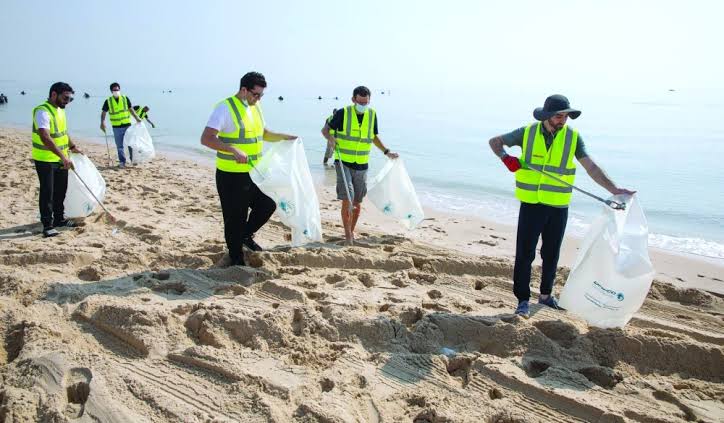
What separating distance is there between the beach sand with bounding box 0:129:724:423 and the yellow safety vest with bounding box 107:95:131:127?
206 inches

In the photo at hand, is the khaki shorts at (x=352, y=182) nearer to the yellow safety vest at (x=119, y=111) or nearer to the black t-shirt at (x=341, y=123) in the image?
the black t-shirt at (x=341, y=123)

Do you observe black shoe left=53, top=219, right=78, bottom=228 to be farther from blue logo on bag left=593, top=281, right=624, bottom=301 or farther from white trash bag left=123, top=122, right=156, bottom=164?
blue logo on bag left=593, top=281, right=624, bottom=301

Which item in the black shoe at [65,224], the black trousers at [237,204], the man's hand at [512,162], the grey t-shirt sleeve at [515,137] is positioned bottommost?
the black shoe at [65,224]

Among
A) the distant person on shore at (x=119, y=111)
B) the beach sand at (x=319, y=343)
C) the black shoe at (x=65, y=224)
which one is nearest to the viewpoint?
the beach sand at (x=319, y=343)

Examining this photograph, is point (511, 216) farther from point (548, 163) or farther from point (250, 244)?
point (548, 163)

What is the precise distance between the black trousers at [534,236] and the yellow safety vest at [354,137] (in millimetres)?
2009

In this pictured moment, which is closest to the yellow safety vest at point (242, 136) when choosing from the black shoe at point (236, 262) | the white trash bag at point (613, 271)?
the black shoe at point (236, 262)

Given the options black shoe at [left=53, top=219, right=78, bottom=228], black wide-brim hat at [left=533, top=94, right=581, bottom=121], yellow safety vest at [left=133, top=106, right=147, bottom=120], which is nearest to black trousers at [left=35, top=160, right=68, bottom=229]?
black shoe at [left=53, top=219, right=78, bottom=228]

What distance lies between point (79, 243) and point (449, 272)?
3490mm

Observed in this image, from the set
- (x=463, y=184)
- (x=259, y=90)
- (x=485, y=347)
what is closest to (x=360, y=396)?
(x=485, y=347)

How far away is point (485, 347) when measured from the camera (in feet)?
11.6

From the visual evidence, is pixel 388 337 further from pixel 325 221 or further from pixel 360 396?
pixel 325 221

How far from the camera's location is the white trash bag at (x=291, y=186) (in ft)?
15.3

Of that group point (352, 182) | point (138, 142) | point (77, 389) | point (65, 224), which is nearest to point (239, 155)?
point (352, 182)
